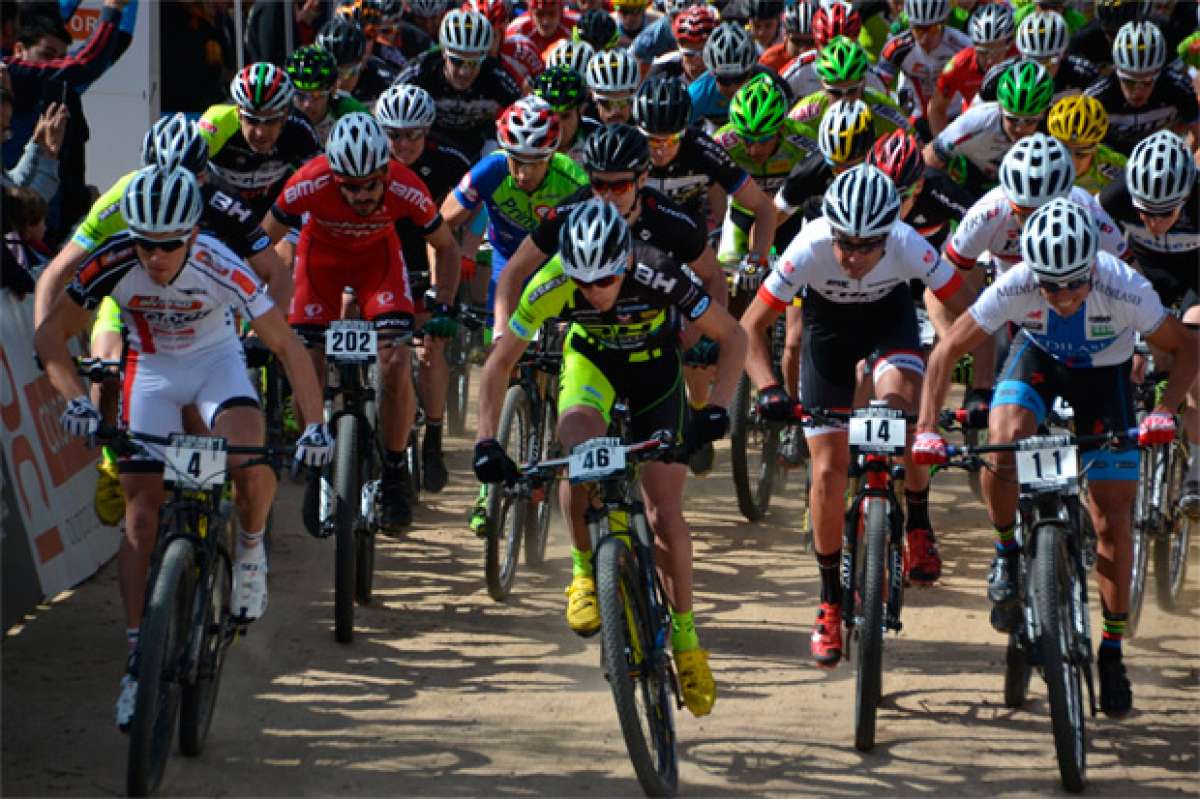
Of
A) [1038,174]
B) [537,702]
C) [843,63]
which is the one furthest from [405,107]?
[537,702]

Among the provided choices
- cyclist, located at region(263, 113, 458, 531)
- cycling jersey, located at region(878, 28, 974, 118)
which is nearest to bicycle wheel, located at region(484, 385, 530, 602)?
cyclist, located at region(263, 113, 458, 531)

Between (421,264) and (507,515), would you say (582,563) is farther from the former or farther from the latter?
(421,264)

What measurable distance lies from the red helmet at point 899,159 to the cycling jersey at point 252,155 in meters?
3.24

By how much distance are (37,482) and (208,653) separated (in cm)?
193

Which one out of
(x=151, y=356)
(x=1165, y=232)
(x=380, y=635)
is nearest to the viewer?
(x=151, y=356)

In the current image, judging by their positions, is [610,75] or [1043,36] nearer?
[610,75]

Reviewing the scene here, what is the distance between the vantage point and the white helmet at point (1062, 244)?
7.42m

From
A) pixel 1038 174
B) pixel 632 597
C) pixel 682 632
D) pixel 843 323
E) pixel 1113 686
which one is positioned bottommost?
pixel 1113 686

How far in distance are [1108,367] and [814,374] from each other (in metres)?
1.37

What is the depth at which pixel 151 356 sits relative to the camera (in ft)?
25.2

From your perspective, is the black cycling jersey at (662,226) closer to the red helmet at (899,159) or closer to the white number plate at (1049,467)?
the red helmet at (899,159)

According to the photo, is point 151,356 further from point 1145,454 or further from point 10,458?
point 1145,454

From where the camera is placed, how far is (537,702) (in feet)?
27.1

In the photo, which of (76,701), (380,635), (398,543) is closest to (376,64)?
(398,543)
